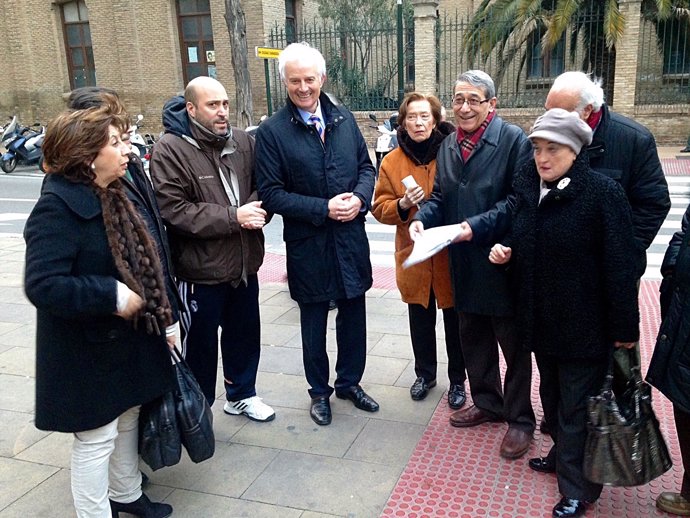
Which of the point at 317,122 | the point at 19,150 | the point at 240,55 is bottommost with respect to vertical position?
the point at 19,150

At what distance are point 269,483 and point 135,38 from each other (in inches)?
883

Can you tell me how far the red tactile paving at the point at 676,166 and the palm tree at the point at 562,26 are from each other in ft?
12.6

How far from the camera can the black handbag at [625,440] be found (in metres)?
2.57

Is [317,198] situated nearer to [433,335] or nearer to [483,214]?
[483,214]

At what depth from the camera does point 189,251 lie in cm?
334

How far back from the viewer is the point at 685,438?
2.74 meters

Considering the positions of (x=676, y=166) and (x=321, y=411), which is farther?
(x=676, y=166)

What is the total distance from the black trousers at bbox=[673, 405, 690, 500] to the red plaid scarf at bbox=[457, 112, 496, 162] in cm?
154

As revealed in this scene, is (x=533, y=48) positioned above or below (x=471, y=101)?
above

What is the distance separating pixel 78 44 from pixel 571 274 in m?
25.7

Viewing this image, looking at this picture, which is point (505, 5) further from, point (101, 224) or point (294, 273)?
point (101, 224)

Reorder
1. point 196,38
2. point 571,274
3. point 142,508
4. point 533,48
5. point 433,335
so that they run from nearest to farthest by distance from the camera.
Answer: point 571,274 < point 142,508 < point 433,335 < point 533,48 < point 196,38

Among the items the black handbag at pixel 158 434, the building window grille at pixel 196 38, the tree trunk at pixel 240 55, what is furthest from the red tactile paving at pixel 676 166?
the building window grille at pixel 196 38

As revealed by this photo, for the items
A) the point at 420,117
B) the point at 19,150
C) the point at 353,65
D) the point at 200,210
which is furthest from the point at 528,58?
the point at 200,210
